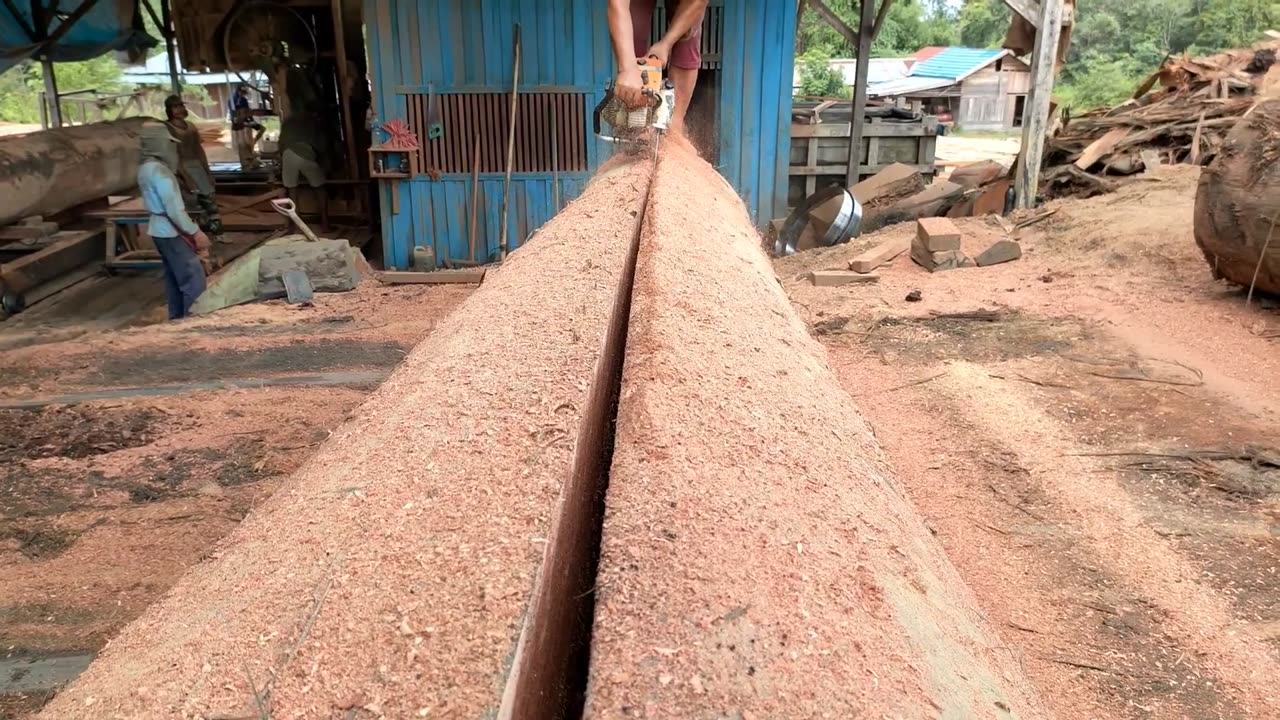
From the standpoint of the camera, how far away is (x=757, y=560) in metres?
1.48

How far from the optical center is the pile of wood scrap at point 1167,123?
9.87 meters

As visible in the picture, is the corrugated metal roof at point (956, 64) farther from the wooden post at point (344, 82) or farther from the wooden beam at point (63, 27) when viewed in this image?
the wooden beam at point (63, 27)

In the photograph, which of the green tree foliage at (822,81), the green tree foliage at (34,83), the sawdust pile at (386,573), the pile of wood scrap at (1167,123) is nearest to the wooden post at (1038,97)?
the pile of wood scrap at (1167,123)

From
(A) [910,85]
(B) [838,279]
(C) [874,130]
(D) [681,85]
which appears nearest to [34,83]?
(A) [910,85]

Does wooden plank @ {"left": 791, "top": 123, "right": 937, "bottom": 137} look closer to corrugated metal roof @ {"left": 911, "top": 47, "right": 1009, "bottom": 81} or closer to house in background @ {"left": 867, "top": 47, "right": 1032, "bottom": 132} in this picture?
house in background @ {"left": 867, "top": 47, "right": 1032, "bottom": 132}

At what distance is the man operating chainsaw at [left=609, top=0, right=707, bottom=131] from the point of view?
4.40 metres

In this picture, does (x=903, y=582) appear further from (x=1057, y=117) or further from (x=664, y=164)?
(x=1057, y=117)

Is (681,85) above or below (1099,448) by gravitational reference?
above

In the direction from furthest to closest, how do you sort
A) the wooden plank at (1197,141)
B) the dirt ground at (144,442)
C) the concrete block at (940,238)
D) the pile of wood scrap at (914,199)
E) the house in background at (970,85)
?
the house in background at (970,85)
the pile of wood scrap at (914,199)
the wooden plank at (1197,141)
the concrete block at (940,238)
the dirt ground at (144,442)

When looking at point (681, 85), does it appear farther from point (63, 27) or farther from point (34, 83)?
point (34, 83)

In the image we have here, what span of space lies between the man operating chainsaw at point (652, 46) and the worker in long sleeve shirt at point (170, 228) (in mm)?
4237

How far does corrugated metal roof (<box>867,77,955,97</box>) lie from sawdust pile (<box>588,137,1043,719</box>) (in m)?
26.4

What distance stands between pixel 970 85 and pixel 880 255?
85.6ft

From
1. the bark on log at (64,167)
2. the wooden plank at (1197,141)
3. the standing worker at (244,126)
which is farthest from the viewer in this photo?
the standing worker at (244,126)
